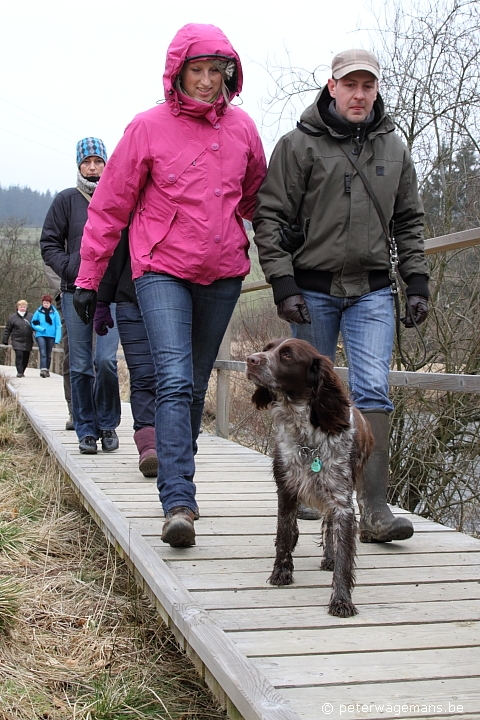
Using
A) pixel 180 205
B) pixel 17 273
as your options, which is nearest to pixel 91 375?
pixel 180 205

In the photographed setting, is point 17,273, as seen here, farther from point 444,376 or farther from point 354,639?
point 354,639

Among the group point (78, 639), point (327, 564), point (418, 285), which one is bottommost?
point (78, 639)

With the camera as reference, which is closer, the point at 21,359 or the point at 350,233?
the point at 350,233

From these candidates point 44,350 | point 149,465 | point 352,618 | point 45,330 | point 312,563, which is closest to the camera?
point 352,618

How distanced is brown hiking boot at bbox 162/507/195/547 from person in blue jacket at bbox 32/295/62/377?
51.3ft

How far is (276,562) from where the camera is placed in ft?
11.0

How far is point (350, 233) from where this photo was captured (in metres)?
3.89

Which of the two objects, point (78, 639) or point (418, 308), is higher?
point (418, 308)

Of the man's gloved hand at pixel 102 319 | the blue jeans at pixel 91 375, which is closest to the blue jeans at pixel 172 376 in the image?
the man's gloved hand at pixel 102 319

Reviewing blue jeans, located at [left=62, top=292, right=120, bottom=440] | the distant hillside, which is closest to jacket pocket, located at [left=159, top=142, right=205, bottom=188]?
blue jeans, located at [left=62, top=292, right=120, bottom=440]

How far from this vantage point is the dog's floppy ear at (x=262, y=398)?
341 centimetres

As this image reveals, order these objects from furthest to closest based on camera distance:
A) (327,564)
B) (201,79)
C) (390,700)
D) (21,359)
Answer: (21,359)
(201,79)
(327,564)
(390,700)

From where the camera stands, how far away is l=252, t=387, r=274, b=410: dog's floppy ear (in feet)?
11.2

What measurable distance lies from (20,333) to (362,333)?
660 inches
